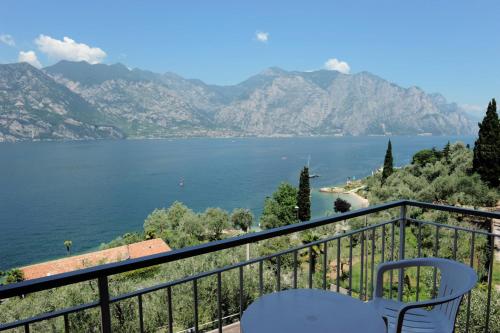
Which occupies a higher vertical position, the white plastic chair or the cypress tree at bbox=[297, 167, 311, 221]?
the white plastic chair

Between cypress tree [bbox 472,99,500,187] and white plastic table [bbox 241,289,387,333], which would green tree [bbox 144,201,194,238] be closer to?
cypress tree [bbox 472,99,500,187]

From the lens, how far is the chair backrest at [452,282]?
1.82 metres

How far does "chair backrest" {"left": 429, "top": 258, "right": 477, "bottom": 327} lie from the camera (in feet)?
5.98

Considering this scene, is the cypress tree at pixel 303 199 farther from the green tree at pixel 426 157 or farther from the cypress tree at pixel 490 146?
the green tree at pixel 426 157

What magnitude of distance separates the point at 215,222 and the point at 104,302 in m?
33.0

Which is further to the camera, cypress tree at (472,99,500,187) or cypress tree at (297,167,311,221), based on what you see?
cypress tree at (297,167,311,221)

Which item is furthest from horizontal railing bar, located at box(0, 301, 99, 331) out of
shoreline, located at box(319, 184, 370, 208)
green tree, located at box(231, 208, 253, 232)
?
shoreline, located at box(319, 184, 370, 208)

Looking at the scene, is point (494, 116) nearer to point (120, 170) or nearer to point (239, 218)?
point (239, 218)

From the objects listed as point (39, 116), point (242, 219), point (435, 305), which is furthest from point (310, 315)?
point (39, 116)

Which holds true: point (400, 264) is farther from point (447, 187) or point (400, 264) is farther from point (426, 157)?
point (426, 157)

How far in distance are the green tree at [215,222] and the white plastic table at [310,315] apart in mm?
32592

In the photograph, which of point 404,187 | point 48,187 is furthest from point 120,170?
point 404,187

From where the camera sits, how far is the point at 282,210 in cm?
3784

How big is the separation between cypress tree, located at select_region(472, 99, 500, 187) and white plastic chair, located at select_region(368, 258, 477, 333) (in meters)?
28.4
